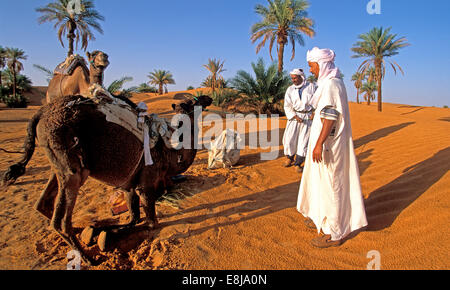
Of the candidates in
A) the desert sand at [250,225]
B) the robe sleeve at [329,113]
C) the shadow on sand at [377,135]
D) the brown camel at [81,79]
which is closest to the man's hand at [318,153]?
the robe sleeve at [329,113]

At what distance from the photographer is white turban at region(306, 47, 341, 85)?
2.78 meters

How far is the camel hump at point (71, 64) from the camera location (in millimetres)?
2969

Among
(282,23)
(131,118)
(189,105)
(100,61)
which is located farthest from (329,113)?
(282,23)

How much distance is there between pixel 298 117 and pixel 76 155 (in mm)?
4978

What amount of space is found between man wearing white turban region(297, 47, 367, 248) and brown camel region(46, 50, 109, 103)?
240 centimetres

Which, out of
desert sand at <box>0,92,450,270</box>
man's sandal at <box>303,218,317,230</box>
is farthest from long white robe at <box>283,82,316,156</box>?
man's sandal at <box>303,218,317,230</box>

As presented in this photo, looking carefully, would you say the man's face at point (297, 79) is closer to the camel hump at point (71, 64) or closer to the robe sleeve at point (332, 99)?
the robe sleeve at point (332, 99)

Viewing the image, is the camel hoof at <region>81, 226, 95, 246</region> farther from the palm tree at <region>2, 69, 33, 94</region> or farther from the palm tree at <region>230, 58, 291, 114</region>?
the palm tree at <region>2, 69, 33, 94</region>

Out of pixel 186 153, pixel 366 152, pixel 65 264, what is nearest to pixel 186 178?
pixel 186 153

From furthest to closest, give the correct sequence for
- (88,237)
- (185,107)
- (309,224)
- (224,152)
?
(224,152), (309,224), (185,107), (88,237)

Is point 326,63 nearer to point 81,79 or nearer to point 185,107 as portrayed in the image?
point 185,107

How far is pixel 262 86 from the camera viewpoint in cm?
1467
